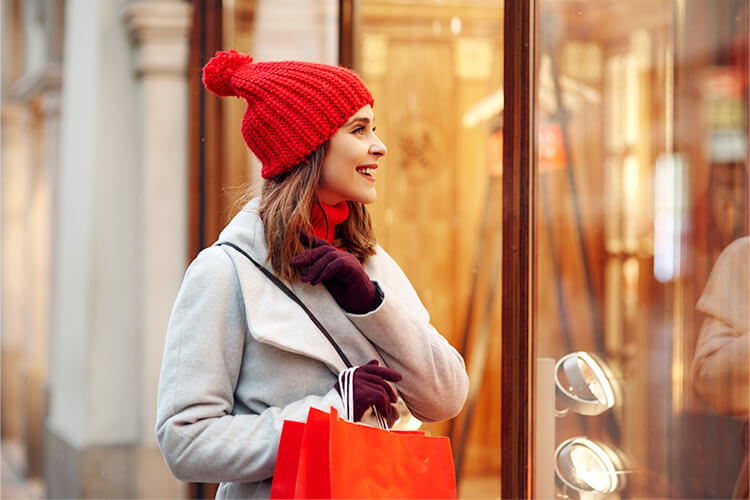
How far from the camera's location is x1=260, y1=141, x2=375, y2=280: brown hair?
6.70 feet

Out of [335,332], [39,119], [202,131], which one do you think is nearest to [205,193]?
[202,131]

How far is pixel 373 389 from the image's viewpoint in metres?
1.91

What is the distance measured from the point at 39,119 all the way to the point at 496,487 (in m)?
5.42

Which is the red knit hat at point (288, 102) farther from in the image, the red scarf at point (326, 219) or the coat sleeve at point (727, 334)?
the coat sleeve at point (727, 334)

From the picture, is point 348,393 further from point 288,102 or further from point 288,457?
point 288,102

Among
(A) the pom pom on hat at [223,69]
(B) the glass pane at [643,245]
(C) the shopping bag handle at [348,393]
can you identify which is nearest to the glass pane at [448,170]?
(B) the glass pane at [643,245]

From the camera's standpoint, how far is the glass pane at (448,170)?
5227 millimetres

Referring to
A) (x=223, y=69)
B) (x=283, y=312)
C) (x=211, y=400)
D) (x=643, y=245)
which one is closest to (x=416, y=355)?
(x=283, y=312)

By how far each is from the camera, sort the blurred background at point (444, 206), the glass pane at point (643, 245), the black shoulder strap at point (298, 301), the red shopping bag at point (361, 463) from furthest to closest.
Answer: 1. the blurred background at point (444, 206)
2. the glass pane at point (643, 245)
3. the black shoulder strap at point (298, 301)
4. the red shopping bag at point (361, 463)

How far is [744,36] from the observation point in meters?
2.62

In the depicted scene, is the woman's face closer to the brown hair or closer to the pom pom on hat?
the brown hair

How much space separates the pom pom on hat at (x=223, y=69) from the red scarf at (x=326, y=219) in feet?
1.07

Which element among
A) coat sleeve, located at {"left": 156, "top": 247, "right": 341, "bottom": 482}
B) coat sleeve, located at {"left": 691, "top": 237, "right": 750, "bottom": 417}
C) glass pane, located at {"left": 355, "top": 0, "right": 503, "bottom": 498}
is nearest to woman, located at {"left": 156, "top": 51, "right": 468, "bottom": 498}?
coat sleeve, located at {"left": 156, "top": 247, "right": 341, "bottom": 482}

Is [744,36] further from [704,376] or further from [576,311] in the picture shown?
[576,311]
